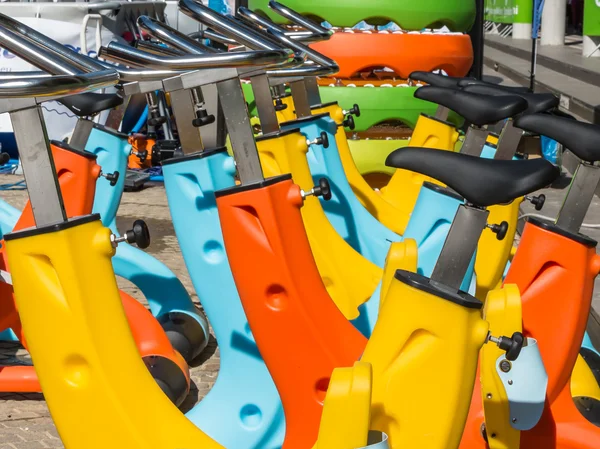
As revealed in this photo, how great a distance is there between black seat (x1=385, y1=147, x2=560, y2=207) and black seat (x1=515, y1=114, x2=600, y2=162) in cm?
45

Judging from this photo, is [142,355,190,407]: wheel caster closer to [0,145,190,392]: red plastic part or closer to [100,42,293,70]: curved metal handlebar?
[0,145,190,392]: red plastic part

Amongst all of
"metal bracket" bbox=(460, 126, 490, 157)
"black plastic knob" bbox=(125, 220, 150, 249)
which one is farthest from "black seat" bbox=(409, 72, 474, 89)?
"black plastic knob" bbox=(125, 220, 150, 249)

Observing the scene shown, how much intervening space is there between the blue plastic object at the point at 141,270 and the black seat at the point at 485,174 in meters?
1.74

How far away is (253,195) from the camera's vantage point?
7.25 ft

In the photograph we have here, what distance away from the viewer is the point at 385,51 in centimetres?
503

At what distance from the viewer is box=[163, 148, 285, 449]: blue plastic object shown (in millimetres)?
2645

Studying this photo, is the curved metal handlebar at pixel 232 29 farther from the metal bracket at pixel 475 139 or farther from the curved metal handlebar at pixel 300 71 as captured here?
the metal bracket at pixel 475 139

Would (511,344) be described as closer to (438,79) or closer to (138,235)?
A: (138,235)

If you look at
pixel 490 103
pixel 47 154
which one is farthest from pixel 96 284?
pixel 490 103

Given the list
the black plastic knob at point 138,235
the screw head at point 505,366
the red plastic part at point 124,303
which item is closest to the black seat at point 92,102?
the red plastic part at point 124,303

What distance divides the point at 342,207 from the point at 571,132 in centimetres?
138

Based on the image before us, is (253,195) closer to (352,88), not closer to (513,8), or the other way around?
(352,88)

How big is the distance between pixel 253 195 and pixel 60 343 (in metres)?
0.58

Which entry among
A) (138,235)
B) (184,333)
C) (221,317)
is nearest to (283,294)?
(138,235)
